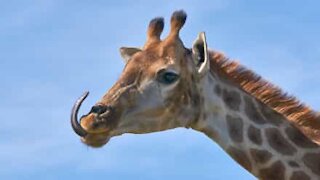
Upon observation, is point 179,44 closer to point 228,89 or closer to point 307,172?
point 228,89

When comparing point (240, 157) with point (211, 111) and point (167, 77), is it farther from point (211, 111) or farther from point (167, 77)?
point (167, 77)

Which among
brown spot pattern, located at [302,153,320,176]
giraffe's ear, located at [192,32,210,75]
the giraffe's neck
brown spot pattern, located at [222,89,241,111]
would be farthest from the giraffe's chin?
brown spot pattern, located at [302,153,320,176]

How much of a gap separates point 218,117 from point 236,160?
69 cm

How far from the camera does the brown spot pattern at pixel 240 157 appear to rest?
21.4m

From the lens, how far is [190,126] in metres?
21.6

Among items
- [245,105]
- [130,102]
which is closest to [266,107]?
[245,105]

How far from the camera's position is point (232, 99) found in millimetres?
21828

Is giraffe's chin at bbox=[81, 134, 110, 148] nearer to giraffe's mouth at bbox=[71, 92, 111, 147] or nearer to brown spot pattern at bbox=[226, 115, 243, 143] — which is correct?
giraffe's mouth at bbox=[71, 92, 111, 147]

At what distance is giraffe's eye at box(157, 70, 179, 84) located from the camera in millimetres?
21484

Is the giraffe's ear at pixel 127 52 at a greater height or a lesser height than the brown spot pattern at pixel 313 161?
greater

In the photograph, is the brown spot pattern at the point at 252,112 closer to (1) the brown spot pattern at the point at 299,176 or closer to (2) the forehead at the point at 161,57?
(1) the brown spot pattern at the point at 299,176

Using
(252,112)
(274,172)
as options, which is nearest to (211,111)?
(252,112)

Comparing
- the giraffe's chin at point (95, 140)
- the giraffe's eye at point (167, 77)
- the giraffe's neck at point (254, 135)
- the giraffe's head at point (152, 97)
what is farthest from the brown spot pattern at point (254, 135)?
the giraffe's chin at point (95, 140)

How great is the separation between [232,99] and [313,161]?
157 cm
